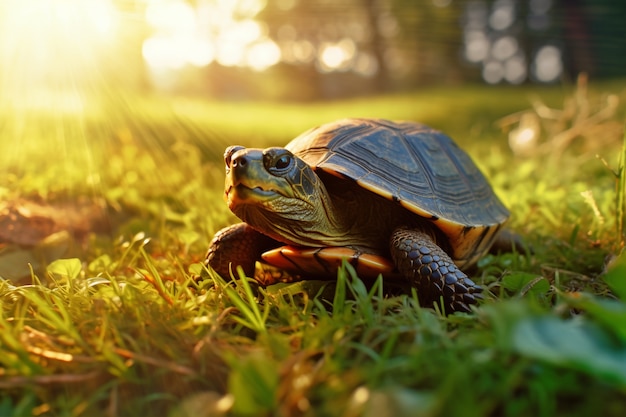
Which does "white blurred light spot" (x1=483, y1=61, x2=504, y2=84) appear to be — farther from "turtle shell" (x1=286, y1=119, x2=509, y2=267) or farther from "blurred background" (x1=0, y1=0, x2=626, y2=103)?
"turtle shell" (x1=286, y1=119, x2=509, y2=267)

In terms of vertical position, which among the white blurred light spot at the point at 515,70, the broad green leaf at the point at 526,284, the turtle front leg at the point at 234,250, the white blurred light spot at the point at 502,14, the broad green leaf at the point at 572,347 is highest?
the white blurred light spot at the point at 502,14

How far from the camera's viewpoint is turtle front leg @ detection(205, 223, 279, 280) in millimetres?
1708

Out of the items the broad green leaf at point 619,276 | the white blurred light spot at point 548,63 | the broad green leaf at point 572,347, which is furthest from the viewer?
the white blurred light spot at point 548,63

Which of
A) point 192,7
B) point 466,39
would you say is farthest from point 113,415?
point 466,39

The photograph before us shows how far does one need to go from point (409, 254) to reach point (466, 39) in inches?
438

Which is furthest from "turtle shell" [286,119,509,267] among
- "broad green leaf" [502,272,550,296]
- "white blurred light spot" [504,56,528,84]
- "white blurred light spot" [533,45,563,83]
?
"white blurred light spot" [504,56,528,84]

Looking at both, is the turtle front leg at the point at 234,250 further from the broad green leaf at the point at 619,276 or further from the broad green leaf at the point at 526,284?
the broad green leaf at the point at 619,276

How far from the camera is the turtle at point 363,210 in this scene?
1.46m

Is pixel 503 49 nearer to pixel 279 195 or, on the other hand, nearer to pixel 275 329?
pixel 279 195

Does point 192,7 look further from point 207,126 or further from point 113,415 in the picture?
point 113,415

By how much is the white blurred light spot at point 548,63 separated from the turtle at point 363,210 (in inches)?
399

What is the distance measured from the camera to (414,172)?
1803 millimetres

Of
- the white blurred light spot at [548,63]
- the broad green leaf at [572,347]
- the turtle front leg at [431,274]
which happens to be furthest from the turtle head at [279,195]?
the white blurred light spot at [548,63]

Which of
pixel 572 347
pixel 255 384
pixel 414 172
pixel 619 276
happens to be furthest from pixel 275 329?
pixel 414 172
